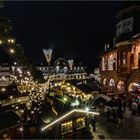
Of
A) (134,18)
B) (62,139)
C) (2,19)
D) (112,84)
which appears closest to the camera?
(2,19)

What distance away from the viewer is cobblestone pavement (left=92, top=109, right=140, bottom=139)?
18.1 metres

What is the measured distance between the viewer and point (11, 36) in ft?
24.6

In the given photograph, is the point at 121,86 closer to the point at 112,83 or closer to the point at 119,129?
the point at 112,83

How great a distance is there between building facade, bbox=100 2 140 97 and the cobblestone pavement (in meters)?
6.48

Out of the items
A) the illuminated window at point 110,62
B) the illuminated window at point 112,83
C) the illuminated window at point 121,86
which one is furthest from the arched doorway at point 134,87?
the illuminated window at point 110,62

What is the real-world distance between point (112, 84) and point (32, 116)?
26.7 m

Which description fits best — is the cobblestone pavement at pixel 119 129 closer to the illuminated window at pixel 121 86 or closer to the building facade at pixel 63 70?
the building facade at pixel 63 70

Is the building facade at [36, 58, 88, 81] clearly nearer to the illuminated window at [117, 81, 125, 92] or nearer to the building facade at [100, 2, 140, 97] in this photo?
the building facade at [100, 2, 140, 97]

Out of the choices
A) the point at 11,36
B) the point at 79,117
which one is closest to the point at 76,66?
the point at 79,117

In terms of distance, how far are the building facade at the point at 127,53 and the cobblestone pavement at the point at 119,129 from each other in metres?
6.48

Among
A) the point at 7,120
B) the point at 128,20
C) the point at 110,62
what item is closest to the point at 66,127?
the point at 7,120

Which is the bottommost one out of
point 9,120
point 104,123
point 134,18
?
point 104,123

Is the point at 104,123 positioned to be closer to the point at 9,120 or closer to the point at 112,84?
the point at 9,120

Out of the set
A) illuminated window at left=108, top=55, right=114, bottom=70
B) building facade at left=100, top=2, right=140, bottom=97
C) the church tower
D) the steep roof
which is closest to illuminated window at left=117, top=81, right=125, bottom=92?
building facade at left=100, top=2, right=140, bottom=97
